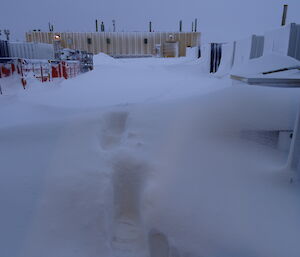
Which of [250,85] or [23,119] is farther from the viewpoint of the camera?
[23,119]

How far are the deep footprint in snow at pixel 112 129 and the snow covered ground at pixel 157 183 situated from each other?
2 cm

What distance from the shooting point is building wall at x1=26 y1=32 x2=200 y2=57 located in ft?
79.2

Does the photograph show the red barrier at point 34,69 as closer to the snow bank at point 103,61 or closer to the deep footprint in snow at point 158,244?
the deep footprint in snow at point 158,244

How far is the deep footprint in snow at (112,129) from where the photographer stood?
290 centimetres

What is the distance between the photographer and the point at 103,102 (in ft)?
18.7

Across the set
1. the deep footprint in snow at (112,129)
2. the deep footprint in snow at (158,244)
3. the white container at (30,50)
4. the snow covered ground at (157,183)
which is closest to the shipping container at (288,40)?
the snow covered ground at (157,183)

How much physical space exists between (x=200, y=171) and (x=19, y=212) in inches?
57.4

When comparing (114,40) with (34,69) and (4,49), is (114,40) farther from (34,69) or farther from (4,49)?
(34,69)

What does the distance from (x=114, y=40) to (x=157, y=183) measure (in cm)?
2403

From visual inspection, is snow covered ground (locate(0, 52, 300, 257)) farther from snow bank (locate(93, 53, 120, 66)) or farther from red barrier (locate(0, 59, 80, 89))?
snow bank (locate(93, 53, 120, 66))

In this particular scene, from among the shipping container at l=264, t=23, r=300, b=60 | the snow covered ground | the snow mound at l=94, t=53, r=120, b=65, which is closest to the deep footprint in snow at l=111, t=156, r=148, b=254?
the snow covered ground

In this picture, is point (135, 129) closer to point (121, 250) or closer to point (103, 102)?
point (121, 250)

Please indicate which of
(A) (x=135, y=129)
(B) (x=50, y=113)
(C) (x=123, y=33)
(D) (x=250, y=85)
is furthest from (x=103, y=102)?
(C) (x=123, y=33)

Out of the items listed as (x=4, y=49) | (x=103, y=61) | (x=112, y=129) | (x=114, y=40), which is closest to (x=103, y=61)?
(x=103, y=61)
